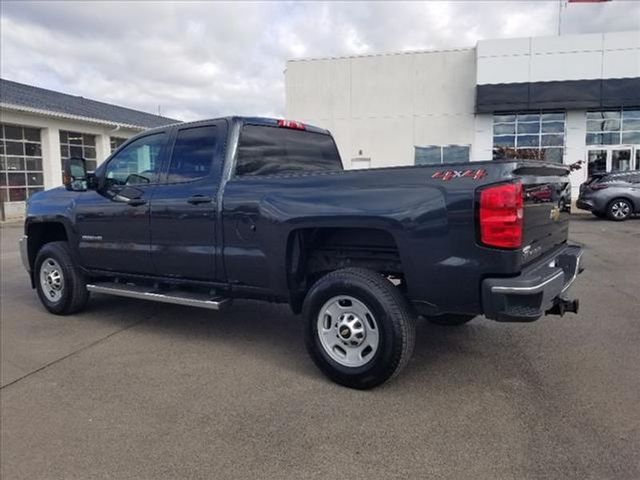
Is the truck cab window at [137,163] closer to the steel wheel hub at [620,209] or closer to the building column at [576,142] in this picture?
the steel wheel hub at [620,209]

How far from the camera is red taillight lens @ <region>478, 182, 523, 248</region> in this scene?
3160mm

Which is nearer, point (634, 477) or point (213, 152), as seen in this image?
point (634, 477)

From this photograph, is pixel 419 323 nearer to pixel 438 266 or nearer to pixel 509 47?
pixel 438 266

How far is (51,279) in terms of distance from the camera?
595cm

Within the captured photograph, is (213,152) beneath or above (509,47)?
beneath

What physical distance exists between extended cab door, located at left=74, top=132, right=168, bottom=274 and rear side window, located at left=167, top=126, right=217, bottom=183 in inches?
A: 8.4

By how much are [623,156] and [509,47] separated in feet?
23.6

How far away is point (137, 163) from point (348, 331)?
118 inches

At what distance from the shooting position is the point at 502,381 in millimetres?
3826

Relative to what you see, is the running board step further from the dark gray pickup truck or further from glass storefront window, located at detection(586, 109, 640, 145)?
glass storefront window, located at detection(586, 109, 640, 145)

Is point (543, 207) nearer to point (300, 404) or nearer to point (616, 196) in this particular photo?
point (300, 404)

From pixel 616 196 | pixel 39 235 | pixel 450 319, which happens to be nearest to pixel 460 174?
pixel 450 319

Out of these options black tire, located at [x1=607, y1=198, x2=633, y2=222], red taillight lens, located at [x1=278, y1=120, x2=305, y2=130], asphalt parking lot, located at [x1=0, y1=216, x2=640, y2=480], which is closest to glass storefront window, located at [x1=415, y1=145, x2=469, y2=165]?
black tire, located at [x1=607, y1=198, x2=633, y2=222]

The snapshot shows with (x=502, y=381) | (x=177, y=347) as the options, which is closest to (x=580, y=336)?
(x=502, y=381)
